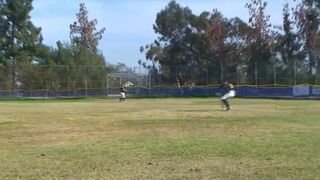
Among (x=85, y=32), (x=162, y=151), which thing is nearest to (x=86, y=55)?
(x=85, y=32)

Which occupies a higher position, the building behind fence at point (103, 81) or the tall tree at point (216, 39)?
the tall tree at point (216, 39)

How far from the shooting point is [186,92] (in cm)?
7038

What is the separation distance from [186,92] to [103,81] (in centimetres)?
1241

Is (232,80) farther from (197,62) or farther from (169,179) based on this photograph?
(169,179)

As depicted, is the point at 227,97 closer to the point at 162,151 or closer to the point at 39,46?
the point at 162,151

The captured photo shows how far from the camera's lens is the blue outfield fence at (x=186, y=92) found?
57.5m

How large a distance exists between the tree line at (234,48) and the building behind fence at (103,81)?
181 millimetres

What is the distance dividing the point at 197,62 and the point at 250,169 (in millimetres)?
83330

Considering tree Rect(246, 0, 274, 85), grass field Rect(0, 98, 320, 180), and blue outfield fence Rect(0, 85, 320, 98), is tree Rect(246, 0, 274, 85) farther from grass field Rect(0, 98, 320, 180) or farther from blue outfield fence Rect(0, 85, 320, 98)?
grass field Rect(0, 98, 320, 180)

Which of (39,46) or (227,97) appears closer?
(227,97)

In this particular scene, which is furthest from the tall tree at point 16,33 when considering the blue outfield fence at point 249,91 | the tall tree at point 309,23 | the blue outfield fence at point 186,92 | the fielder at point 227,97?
the fielder at point 227,97

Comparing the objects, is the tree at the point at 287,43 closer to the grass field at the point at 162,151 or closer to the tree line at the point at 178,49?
the tree line at the point at 178,49

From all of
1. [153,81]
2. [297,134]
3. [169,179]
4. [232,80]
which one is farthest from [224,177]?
[153,81]

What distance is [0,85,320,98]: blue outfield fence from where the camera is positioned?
57.5 m
